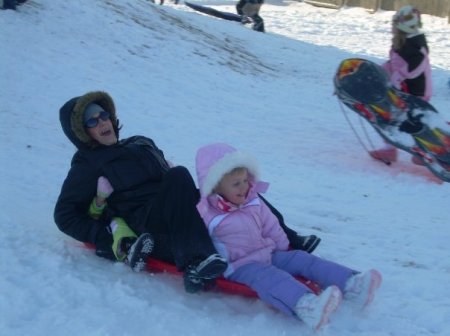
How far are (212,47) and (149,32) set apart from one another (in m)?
1.15

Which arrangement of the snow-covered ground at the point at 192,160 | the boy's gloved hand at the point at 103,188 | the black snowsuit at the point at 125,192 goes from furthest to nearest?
the boy's gloved hand at the point at 103,188 → the black snowsuit at the point at 125,192 → the snow-covered ground at the point at 192,160

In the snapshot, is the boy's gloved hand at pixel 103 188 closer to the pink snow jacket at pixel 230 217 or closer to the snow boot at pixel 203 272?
the pink snow jacket at pixel 230 217

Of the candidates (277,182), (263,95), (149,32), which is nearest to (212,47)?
(149,32)

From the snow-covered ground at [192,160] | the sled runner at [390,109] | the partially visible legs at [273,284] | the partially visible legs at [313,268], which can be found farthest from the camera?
the sled runner at [390,109]

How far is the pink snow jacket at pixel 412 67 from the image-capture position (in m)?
6.82

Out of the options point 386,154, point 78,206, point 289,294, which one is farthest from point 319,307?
point 386,154

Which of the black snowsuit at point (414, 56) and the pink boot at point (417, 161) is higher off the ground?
the black snowsuit at point (414, 56)

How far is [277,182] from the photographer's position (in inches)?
237

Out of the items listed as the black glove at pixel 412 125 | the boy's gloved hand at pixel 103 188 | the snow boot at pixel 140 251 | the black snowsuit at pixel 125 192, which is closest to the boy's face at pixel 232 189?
the black snowsuit at pixel 125 192

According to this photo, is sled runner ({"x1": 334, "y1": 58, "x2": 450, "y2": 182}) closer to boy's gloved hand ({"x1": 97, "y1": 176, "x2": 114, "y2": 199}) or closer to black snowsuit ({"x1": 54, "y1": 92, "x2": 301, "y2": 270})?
black snowsuit ({"x1": 54, "y1": 92, "x2": 301, "y2": 270})

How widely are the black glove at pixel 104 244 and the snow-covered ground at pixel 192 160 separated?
59mm

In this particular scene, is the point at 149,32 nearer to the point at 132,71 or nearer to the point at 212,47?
the point at 212,47

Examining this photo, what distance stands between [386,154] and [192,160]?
1963 mm

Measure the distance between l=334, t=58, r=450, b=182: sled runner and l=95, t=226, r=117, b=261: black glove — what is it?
3553 mm
